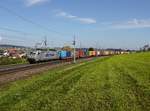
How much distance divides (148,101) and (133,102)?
26.3 inches

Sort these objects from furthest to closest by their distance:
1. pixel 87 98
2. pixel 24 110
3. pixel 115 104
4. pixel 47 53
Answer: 1. pixel 47 53
2. pixel 87 98
3. pixel 115 104
4. pixel 24 110

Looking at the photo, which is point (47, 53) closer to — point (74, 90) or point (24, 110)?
point (74, 90)

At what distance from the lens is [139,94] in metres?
15.6

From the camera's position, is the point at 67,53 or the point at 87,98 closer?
the point at 87,98

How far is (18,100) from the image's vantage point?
48.1ft

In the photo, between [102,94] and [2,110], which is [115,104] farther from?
[2,110]

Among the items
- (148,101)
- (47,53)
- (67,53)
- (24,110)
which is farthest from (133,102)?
(67,53)

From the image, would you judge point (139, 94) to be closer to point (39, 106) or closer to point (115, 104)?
point (115, 104)

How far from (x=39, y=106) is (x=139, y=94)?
213 inches

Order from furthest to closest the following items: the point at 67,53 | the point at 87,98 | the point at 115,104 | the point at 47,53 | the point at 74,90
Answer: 1. the point at 67,53
2. the point at 47,53
3. the point at 74,90
4. the point at 87,98
5. the point at 115,104

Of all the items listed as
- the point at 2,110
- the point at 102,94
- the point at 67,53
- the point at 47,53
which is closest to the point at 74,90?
the point at 102,94

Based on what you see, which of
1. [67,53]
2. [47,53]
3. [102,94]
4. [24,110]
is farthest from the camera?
[67,53]

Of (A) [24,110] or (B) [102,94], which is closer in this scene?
(A) [24,110]

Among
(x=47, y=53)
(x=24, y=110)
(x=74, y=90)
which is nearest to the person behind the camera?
(x=24, y=110)
